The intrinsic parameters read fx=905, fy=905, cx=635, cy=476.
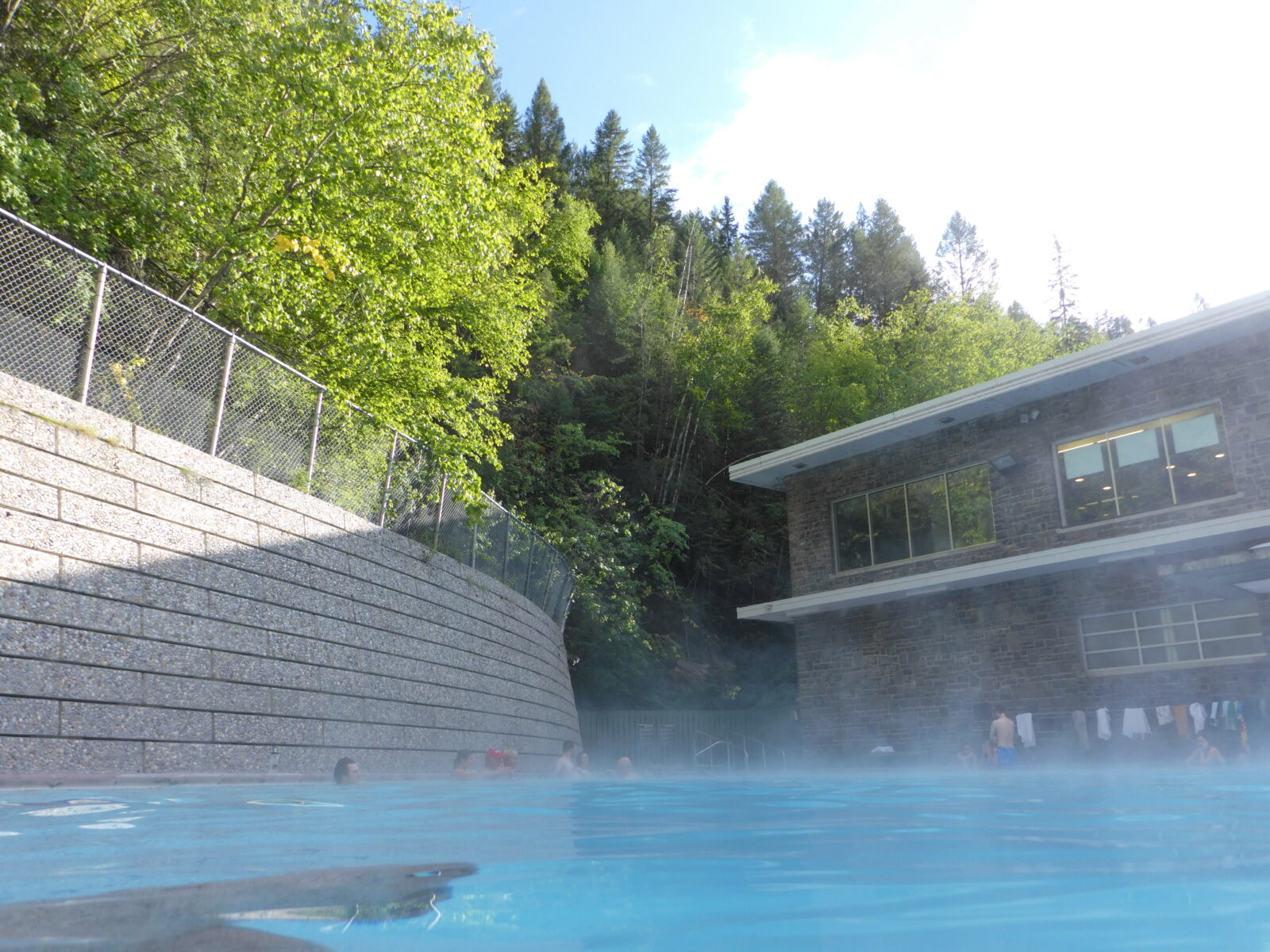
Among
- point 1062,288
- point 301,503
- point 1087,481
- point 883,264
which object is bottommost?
point 301,503

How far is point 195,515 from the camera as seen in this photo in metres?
8.10

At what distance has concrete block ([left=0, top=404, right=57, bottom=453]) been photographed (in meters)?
6.61

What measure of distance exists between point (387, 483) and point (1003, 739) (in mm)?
10128

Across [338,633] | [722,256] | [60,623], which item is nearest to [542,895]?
[60,623]

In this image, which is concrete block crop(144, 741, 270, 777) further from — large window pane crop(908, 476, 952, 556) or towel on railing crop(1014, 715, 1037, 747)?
large window pane crop(908, 476, 952, 556)

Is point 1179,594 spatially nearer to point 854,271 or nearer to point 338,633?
point 338,633

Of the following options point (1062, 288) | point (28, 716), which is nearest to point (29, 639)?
point (28, 716)

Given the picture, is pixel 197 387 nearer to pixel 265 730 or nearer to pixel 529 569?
pixel 265 730

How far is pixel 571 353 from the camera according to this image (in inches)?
1261

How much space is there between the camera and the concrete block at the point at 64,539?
6.48 meters

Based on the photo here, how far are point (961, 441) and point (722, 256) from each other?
3380 centimetres

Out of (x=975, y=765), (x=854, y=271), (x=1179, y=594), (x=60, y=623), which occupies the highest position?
(x=854, y=271)

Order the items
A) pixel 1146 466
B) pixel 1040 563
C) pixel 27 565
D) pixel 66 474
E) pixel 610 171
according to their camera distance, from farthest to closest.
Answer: pixel 610 171 < pixel 1040 563 < pixel 1146 466 < pixel 66 474 < pixel 27 565

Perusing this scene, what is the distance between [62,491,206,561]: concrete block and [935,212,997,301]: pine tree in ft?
140
